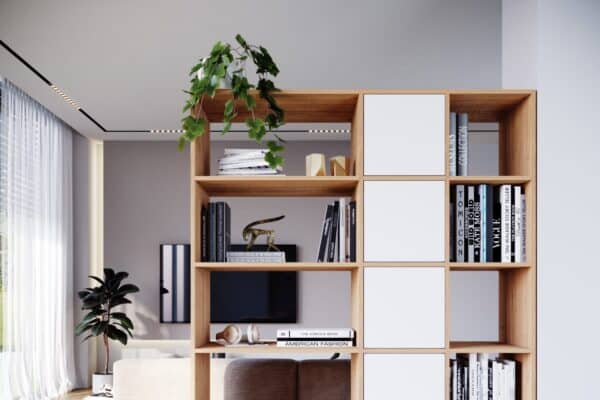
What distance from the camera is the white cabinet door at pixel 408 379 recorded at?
2742 millimetres

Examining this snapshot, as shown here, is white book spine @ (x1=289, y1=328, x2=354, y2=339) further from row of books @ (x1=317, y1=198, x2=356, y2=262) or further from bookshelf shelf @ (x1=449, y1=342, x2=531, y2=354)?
bookshelf shelf @ (x1=449, y1=342, x2=531, y2=354)

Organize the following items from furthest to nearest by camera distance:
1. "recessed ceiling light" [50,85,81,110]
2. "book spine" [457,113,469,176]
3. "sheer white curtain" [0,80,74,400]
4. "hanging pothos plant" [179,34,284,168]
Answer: "sheer white curtain" [0,80,74,400] < "recessed ceiling light" [50,85,81,110] < "book spine" [457,113,469,176] < "hanging pothos plant" [179,34,284,168]

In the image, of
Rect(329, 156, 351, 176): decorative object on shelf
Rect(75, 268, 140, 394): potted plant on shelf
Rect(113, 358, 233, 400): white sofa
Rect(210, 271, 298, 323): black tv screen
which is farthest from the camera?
Rect(210, 271, 298, 323): black tv screen

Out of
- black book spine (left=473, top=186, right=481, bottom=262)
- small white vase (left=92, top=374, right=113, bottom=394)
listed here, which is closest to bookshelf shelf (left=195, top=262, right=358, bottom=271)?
black book spine (left=473, top=186, right=481, bottom=262)

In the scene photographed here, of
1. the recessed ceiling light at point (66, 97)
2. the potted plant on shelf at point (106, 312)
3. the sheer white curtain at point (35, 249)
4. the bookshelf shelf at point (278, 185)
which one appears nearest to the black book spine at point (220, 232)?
the bookshelf shelf at point (278, 185)

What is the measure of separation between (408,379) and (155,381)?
5.17 ft

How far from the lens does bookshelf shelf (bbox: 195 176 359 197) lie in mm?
2795

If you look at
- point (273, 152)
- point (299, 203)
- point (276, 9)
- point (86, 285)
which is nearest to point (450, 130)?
point (273, 152)

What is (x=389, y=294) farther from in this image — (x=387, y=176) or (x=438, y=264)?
(x=387, y=176)

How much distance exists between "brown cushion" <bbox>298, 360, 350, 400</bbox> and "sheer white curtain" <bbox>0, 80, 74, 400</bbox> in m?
3.21

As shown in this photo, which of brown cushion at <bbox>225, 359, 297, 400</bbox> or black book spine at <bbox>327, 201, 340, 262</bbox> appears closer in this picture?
black book spine at <bbox>327, 201, 340, 262</bbox>

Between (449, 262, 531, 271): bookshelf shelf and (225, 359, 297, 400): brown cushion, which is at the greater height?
(449, 262, 531, 271): bookshelf shelf

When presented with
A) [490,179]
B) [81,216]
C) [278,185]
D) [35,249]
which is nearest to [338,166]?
[278,185]

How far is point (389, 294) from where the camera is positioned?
9.05 ft
